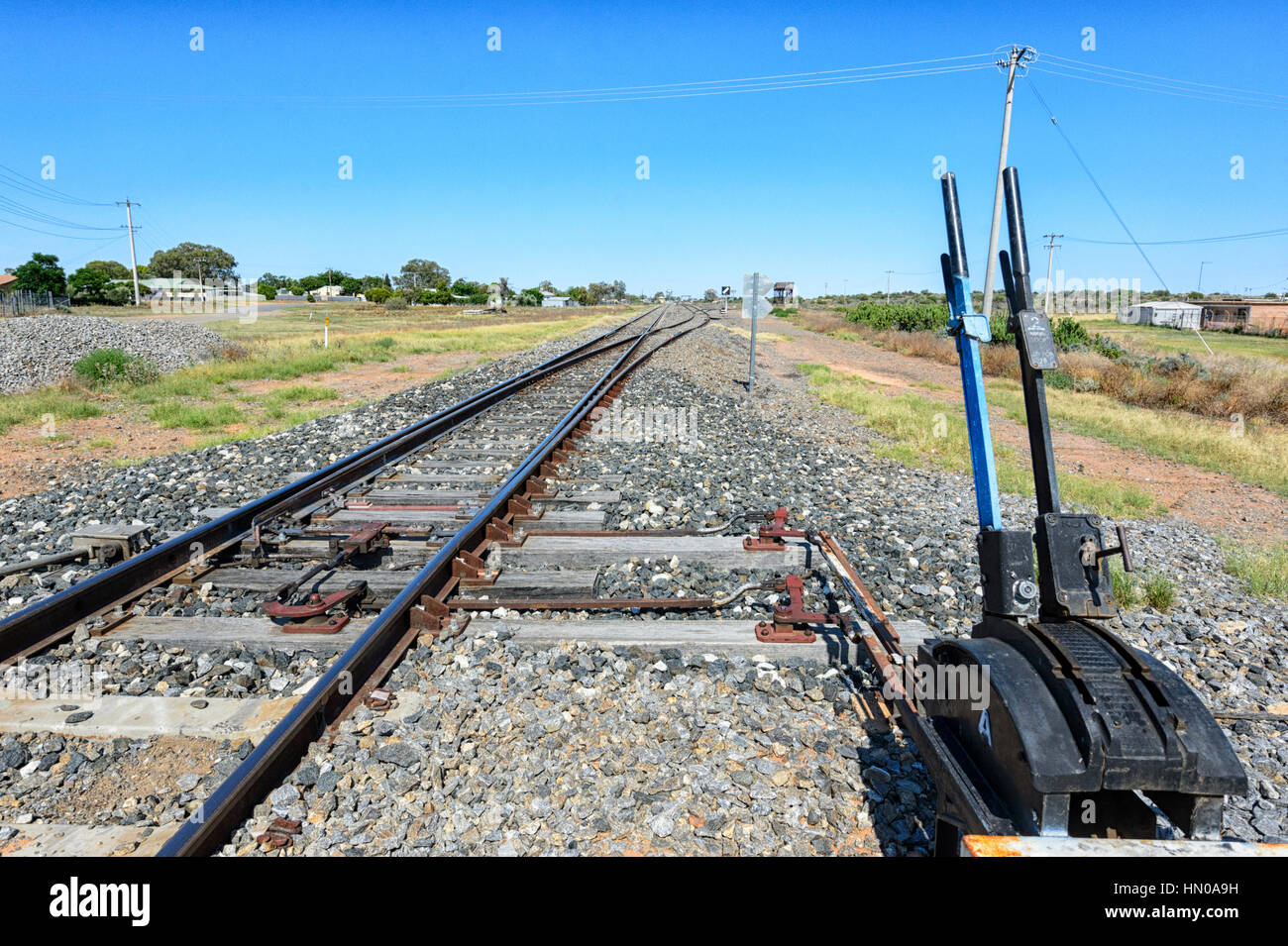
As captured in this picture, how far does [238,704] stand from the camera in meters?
3.18

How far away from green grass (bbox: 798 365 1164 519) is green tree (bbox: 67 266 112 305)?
77.5 meters

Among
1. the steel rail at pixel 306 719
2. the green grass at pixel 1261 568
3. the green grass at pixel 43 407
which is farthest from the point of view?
the green grass at pixel 43 407

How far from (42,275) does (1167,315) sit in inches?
4194

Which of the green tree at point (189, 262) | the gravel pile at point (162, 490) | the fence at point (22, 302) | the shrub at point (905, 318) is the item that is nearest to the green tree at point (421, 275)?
the green tree at point (189, 262)

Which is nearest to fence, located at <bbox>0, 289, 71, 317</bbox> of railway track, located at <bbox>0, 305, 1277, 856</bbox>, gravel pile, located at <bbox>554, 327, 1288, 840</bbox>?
gravel pile, located at <bbox>554, 327, 1288, 840</bbox>

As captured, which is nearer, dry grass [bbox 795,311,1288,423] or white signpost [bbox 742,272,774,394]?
white signpost [bbox 742,272,774,394]

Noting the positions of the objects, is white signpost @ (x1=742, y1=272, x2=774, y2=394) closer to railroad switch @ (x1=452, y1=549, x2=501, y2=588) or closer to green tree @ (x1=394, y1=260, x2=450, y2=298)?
railroad switch @ (x1=452, y1=549, x2=501, y2=588)

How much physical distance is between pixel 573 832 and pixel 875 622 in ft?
6.49

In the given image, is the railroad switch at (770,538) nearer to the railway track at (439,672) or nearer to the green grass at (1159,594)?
the railway track at (439,672)

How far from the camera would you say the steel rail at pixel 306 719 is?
2.29m

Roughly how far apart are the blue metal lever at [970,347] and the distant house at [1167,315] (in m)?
78.1

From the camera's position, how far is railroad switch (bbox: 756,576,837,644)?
368 centimetres

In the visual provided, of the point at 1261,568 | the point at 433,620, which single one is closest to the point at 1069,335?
the point at 1261,568

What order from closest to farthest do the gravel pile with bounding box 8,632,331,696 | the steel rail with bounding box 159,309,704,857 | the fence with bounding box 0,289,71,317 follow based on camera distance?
the steel rail with bounding box 159,309,704,857 < the gravel pile with bounding box 8,632,331,696 < the fence with bounding box 0,289,71,317
